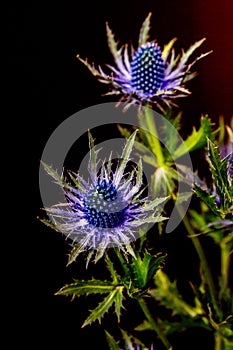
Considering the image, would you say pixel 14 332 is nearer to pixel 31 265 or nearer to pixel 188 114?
pixel 31 265

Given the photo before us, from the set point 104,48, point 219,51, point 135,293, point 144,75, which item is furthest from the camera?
point 104,48

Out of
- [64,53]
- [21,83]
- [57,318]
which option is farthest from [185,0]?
[57,318]

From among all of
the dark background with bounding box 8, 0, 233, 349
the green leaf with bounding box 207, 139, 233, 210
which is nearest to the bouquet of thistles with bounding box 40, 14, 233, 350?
the green leaf with bounding box 207, 139, 233, 210

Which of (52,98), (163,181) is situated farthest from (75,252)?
(52,98)

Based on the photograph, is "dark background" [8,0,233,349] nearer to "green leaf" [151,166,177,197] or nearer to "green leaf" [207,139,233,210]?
"green leaf" [151,166,177,197]

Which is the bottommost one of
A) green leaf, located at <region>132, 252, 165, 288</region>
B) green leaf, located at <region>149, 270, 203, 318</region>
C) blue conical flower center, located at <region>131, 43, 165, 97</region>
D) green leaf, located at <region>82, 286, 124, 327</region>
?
green leaf, located at <region>149, 270, 203, 318</region>

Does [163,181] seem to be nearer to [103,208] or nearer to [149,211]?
[149,211]
